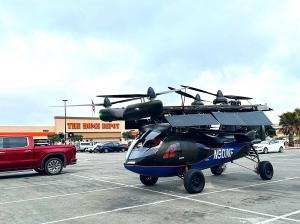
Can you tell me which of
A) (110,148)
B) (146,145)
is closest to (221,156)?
(146,145)

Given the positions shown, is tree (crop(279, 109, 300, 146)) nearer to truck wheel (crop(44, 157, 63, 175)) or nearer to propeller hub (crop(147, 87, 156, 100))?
truck wheel (crop(44, 157, 63, 175))

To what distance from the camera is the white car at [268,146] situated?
1362 inches

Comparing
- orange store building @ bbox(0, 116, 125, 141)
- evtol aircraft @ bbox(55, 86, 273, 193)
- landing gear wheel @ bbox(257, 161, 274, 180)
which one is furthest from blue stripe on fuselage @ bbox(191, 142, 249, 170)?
orange store building @ bbox(0, 116, 125, 141)

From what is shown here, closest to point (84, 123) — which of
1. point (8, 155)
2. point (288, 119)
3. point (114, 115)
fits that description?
point (288, 119)

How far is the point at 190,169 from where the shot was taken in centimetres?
1109

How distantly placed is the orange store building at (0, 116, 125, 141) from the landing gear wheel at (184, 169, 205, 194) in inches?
2903

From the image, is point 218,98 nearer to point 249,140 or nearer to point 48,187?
point 249,140

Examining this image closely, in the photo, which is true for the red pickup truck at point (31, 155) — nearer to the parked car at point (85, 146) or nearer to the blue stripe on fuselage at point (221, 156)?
the blue stripe on fuselage at point (221, 156)

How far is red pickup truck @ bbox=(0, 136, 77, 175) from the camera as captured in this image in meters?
15.5

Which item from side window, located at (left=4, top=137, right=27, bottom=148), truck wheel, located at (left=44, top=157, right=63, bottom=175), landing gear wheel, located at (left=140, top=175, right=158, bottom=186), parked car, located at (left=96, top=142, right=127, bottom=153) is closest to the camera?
landing gear wheel, located at (left=140, top=175, right=158, bottom=186)

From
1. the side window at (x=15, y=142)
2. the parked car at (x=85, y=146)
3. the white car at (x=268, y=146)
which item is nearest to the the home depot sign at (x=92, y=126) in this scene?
the parked car at (x=85, y=146)

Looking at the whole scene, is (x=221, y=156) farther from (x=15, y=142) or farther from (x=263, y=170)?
(x=15, y=142)

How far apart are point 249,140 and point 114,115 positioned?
568cm

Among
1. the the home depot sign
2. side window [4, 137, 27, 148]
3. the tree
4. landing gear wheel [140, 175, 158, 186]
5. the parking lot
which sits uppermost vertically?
the the home depot sign
